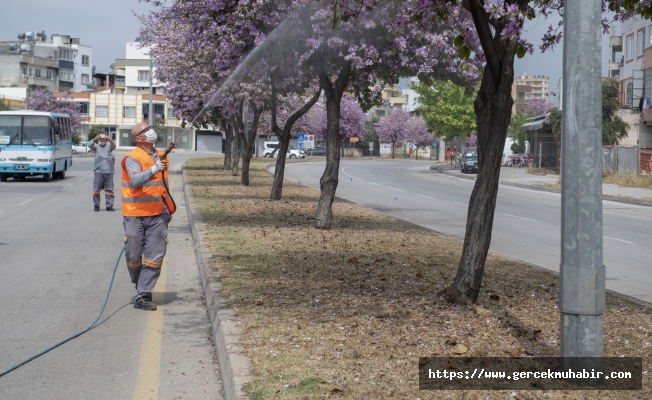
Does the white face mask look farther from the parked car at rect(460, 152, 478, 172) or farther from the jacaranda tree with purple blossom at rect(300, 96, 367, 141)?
the jacaranda tree with purple blossom at rect(300, 96, 367, 141)

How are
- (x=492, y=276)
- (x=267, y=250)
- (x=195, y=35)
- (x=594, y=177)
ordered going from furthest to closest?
(x=195, y=35) < (x=267, y=250) < (x=492, y=276) < (x=594, y=177)

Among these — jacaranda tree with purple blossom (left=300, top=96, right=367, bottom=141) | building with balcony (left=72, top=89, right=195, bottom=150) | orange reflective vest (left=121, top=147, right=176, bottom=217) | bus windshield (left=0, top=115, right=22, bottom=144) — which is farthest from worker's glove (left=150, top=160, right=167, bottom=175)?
building with balcony (left=72, top=89, right=195, bottom=150)

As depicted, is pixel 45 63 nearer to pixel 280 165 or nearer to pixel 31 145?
pixel 31 145

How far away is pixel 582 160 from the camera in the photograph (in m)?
5.07

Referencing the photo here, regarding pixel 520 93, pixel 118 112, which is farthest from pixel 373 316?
pixel 520 93

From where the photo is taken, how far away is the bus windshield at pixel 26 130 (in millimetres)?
33812

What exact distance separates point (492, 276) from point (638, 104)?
41483 millimetres

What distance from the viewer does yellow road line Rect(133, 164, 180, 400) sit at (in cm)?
607

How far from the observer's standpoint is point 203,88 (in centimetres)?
2914

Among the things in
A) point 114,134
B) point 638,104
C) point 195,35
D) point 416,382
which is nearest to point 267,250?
point 195,35

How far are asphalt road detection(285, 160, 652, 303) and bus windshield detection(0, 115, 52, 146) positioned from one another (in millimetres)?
11663

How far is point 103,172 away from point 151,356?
1436cm

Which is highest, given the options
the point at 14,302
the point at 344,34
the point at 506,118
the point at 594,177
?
the point at 344,34

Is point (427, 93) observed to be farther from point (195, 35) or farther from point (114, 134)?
point (114, 134)
